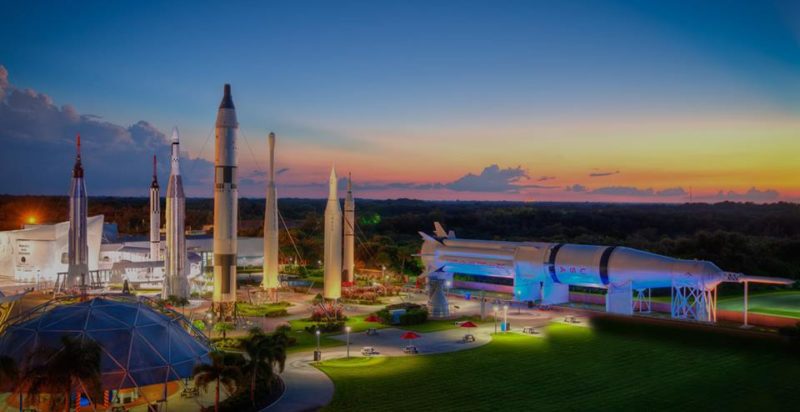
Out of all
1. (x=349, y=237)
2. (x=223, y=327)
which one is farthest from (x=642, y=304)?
(x=223, y=327)

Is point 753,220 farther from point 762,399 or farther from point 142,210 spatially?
point 142,210

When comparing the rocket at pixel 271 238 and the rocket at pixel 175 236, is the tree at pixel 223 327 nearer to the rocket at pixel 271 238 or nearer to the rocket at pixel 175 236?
the rocket at pixel 175 236

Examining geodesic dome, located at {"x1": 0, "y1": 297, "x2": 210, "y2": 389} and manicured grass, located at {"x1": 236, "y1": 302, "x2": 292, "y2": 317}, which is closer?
geodesic dome, located at {"x1": 0, "y1": 297, "x2": 210, "y2": 389}

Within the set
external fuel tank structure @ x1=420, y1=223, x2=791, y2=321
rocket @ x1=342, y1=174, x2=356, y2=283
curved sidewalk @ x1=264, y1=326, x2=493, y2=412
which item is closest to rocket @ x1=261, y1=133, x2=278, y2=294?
rocket @ x1=342, y1=174, x2=356, y2=283

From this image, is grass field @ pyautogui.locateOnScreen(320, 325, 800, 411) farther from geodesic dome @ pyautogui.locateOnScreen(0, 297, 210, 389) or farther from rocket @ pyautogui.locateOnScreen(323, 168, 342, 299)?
rocket @ pyautogui.locateOnScreen(323, 168, 342, 299)

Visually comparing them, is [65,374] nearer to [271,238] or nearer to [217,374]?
[217,374]

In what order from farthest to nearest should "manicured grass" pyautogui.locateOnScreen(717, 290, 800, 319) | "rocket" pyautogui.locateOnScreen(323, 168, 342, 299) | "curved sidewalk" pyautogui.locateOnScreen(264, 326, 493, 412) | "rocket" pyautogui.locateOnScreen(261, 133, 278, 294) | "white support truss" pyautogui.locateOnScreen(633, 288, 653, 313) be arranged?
"rocket" pyautogui.locateOnScreen(261, 133, 278, 294), "rocket" pyautogui.locateOnScreen(323, 168, 342, 299), "white support truss" pyautogui.locateOnScreen(633, 288, 653, 313), "manicured grass" pyautogui.locateOnScreen(717, 290, 800, 319), "curved sidewalk" pyautogui.locateOnScreen(264, 326, 493, 412)

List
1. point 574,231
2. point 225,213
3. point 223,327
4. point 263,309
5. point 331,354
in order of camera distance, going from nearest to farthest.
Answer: point 331,354
point 223,327
point 225,213
point 263,309
point 574,231
